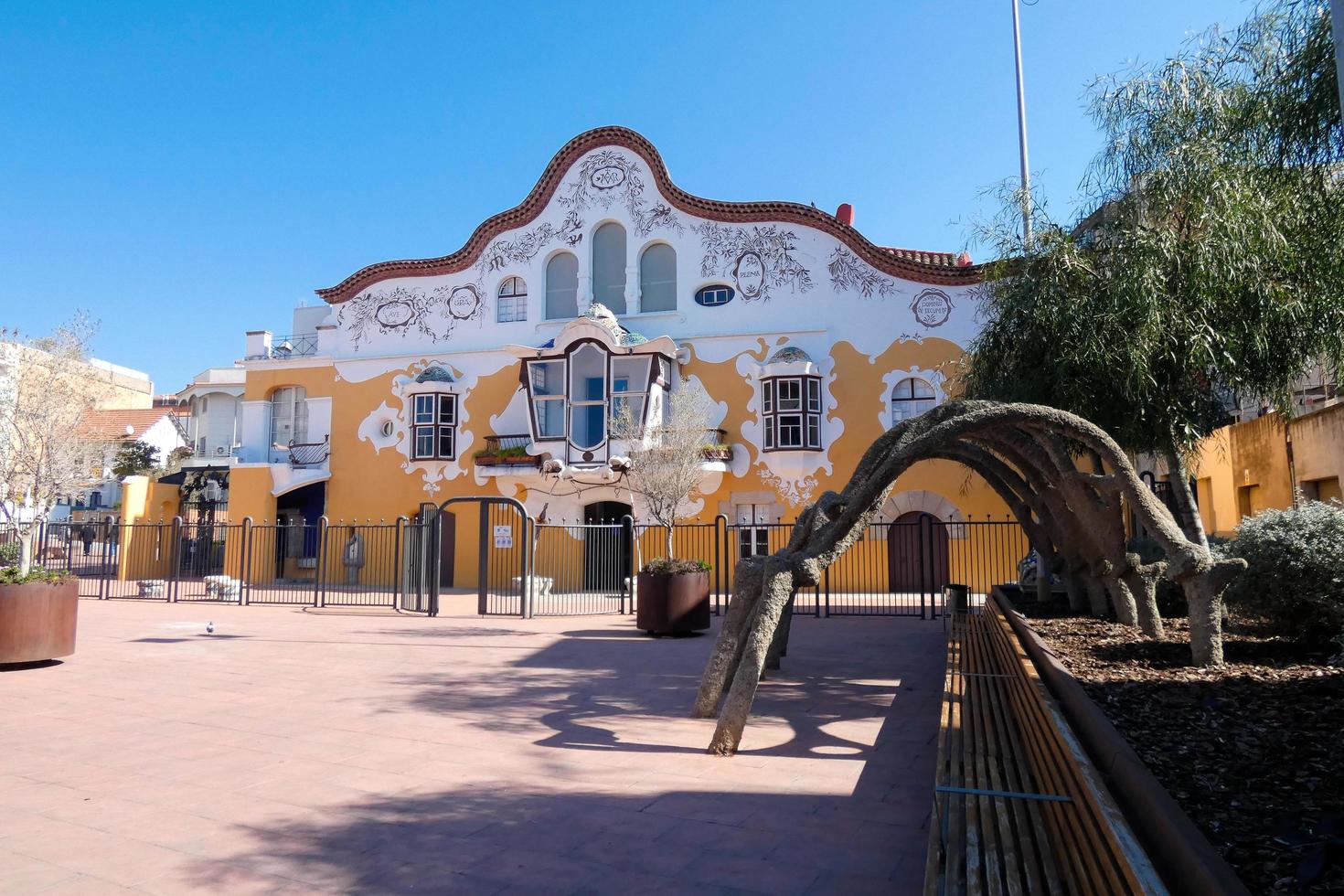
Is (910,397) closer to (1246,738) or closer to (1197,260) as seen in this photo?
(1197,260)

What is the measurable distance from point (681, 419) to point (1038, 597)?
33.3 feet

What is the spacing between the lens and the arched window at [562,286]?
24016mm

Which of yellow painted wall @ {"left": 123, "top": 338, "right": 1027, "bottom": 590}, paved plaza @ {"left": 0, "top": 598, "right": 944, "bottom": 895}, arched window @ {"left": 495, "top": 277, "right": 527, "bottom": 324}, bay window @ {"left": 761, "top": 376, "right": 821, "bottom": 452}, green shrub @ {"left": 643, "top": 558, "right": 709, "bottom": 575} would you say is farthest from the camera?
arched window @ {"left": 495, "top": 277, "right": 527, "bottom": 324}

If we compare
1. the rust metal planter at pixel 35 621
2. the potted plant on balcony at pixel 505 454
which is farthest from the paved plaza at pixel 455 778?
the potted plant on balcony at pixel 505 454

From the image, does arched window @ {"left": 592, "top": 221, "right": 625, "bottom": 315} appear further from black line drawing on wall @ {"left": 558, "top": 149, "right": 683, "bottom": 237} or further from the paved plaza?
the paved plaza

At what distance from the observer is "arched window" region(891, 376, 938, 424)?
21156 mm

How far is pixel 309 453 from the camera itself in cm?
2531

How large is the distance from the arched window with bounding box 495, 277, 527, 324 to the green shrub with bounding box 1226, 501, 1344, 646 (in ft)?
65.6

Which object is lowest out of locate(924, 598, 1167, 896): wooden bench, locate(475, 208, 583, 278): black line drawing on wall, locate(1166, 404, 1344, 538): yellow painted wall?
locate(924, 598, 1167, 896): wooden bench

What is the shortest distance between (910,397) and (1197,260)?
13442 mm

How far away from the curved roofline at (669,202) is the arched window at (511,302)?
4.32 ft

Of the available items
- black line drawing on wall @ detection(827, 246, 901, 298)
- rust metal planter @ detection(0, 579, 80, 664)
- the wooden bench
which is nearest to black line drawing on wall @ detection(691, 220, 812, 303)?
black line drawing on wall @ detection(827, 246, 901, 298)

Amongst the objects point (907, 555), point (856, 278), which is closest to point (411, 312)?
point (856, 278)

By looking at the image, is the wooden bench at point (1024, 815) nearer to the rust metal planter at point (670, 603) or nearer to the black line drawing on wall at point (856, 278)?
the rust metal planter at point (670, 603)
